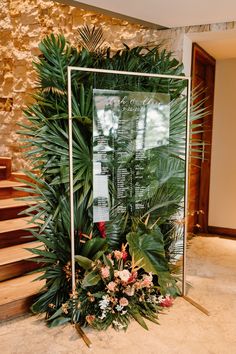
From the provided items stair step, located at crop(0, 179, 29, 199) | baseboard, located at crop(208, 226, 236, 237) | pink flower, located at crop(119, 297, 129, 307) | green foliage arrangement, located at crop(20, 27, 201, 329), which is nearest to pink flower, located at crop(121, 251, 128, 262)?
green foliage arrangement, located at crop(20, 27, 201, 329)

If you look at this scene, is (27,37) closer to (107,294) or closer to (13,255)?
(13,255)

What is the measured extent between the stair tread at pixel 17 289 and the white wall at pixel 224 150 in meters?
2.68

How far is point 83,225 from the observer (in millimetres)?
2543

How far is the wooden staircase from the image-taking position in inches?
98.4

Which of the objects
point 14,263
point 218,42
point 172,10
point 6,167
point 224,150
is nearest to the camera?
point 14,263

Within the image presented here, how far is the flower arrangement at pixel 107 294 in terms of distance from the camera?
2.38m

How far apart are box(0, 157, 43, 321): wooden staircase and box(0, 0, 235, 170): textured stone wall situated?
0.82m

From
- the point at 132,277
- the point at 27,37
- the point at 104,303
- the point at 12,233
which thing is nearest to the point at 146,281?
the point at 132,277

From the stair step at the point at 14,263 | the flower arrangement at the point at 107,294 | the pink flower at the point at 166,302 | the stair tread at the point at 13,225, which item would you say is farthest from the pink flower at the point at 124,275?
the stair tread at the point at 13,225

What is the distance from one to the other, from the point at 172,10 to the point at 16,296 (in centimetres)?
251

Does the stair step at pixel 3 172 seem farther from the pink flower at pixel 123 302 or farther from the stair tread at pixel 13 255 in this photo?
the pink flower at pixel 123 302

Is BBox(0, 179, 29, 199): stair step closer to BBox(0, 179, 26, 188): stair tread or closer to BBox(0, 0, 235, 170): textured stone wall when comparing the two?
BBox(0, 179, 26, 188): stair tread

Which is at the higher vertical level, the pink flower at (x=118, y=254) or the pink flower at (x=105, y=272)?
the pink flower at (x=118, y=254)

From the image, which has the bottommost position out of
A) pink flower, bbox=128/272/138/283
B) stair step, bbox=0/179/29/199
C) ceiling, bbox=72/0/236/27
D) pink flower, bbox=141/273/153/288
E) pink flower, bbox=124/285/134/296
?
pink flower, bbox=124/285/134/296
